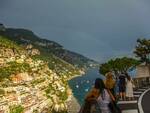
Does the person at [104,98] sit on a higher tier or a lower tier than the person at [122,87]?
lower

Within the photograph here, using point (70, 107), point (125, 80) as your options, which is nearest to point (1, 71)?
point (70, 107)

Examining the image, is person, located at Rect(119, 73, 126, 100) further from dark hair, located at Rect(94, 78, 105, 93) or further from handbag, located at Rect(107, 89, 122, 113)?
dark hair, located at Rect(94, 78, 105, 93)

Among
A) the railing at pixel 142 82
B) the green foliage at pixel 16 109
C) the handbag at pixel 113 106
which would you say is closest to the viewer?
the handbag at pixel 113 106

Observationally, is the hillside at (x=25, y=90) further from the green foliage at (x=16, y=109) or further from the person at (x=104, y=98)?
the person at (x=104, y=98)

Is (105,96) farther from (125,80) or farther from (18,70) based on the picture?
(18,70)

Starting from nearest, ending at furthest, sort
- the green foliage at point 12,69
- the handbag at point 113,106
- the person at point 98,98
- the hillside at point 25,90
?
the person at point 98,98 → the handbag at point 113,106 → the hillside at point 25,90 → the green foliage at point 12,69

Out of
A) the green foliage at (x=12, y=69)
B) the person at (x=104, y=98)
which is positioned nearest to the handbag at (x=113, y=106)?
the person at (x=104, y=98)

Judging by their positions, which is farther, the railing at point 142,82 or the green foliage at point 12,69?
the green foliage at point 12,69
